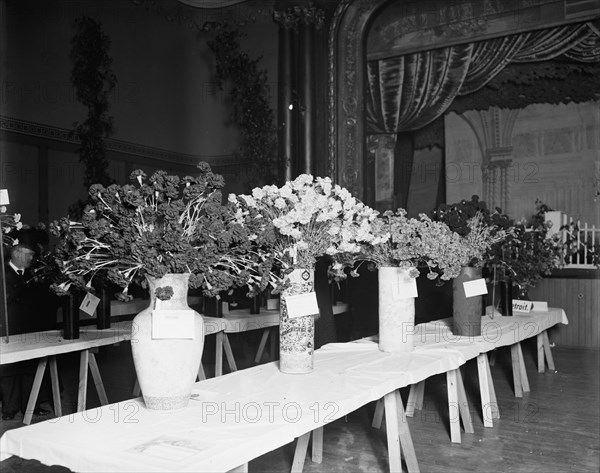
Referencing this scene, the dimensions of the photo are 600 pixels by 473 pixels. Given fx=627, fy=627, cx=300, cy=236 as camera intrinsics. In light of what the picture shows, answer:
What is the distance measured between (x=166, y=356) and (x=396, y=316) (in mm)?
1294

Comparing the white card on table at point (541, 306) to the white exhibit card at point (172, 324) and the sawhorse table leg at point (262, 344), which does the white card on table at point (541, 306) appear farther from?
the white exhibit card at point (172, 324)

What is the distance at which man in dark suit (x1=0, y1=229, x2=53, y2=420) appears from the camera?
3791mm

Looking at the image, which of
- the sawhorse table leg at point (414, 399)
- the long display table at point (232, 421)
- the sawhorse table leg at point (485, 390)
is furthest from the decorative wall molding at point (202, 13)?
the long display table at point (232, 421)

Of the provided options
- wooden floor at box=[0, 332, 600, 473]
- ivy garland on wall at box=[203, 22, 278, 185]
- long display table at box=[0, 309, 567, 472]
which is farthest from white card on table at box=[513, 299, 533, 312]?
ivy garland on wall at box=[203, 22, 278, 185]

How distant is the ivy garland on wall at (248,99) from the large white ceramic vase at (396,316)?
14.9ft

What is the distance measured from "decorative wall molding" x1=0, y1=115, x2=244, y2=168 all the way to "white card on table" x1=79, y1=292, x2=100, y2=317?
3.56 m

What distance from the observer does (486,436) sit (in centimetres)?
339

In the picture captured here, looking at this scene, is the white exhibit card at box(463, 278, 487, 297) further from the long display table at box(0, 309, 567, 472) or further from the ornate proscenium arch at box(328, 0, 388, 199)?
the ornate proscenium arch at box(328, 0, 388, 199)

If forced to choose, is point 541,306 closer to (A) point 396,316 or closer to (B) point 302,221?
(A) point 396,316

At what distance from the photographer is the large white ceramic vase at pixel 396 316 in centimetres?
283

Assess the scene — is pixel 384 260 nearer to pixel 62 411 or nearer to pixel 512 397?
pixel 512 397

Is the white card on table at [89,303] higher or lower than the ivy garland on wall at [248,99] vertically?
lower

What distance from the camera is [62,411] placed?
400cm

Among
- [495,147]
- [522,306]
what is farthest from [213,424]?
[495,147]
